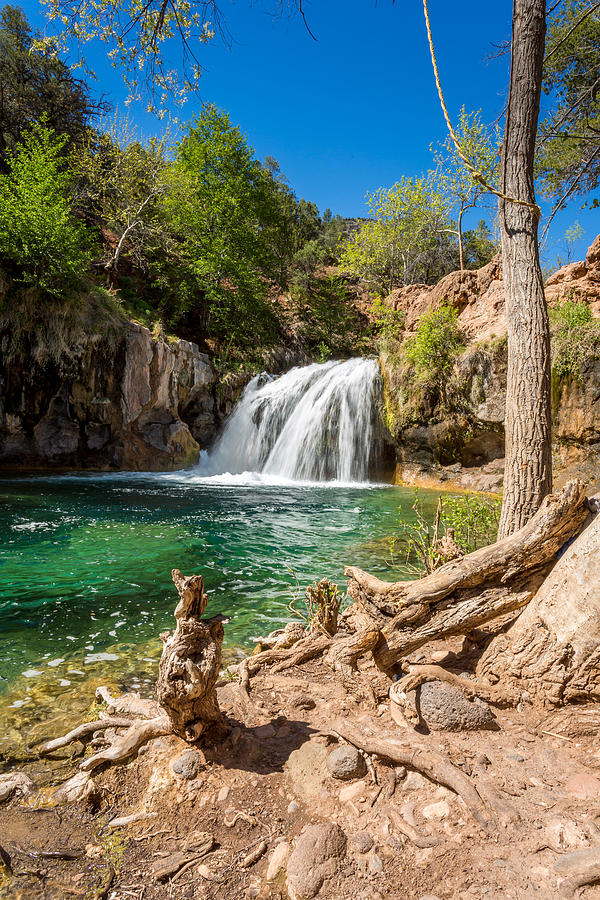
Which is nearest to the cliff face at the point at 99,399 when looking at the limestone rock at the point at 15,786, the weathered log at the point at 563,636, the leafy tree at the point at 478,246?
the limestone rock at the point at 15,786

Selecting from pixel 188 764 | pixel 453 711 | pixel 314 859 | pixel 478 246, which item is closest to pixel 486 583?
pixel 453 711

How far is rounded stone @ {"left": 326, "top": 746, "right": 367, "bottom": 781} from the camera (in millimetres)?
2064

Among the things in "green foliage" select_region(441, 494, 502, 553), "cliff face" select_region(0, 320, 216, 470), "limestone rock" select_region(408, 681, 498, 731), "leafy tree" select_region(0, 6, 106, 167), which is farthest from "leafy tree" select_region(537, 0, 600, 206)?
"leafy tree" select_region(0, 6, 106, 167)

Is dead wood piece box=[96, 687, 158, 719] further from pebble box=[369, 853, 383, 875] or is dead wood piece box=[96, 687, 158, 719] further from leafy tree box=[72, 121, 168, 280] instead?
leafy tree box=[72, 121, 168, 280]

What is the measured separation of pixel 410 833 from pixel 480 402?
13.0m

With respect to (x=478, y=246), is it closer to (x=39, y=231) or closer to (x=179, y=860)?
(x=39, y=231)

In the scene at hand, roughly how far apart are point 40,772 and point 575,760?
2.82 m

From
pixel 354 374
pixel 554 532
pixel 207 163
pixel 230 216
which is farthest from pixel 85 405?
pixel 554 532

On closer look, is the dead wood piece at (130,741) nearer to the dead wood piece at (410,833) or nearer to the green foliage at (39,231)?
the dead wood piece at (410,833)

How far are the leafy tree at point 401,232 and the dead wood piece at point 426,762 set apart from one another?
26.1 meters

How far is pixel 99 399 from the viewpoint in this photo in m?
15.6

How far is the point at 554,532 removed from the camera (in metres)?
2.65

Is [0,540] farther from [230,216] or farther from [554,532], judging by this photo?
[230,216]

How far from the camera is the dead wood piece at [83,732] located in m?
2.60
